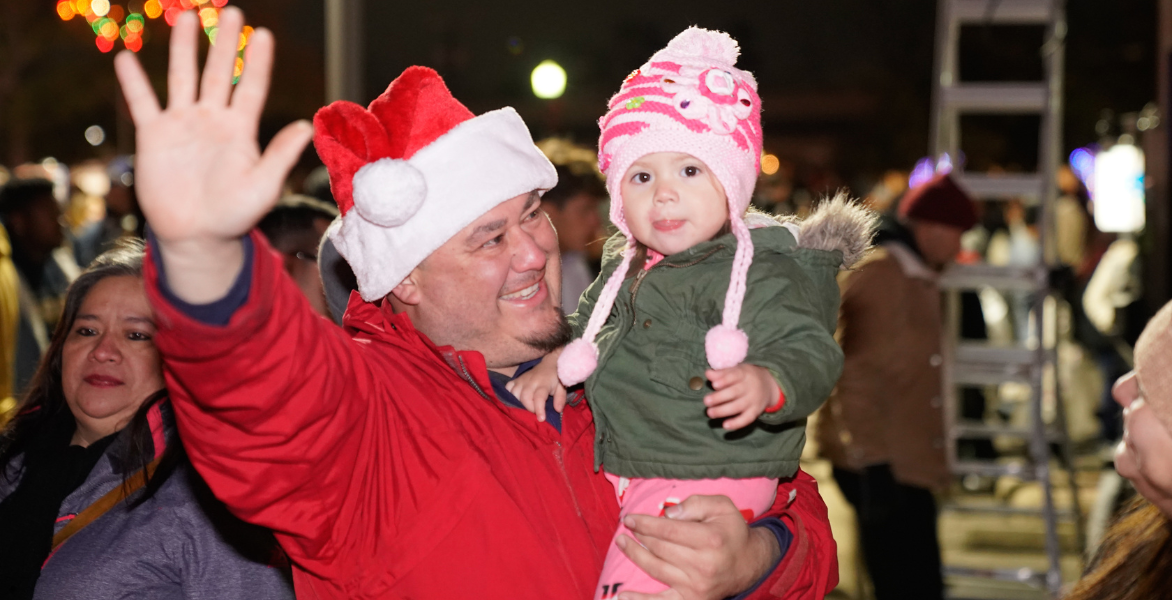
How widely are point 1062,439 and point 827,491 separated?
282cm

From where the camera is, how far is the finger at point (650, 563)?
2.16m

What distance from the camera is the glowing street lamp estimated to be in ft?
32.8

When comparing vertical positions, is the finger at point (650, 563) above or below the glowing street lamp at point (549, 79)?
below

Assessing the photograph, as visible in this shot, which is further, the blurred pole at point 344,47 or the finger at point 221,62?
the blurred pole at point 344,47

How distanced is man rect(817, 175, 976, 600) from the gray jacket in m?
3.34

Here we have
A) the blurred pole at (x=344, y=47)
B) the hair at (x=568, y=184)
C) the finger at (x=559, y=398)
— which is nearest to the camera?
the finger at (x=559, y=398)

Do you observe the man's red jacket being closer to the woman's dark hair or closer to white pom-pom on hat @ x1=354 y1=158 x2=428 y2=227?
white pom-pom on hat @ x1=354 y1=158 x2=428 y2=227

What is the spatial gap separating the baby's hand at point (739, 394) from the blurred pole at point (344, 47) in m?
5.93

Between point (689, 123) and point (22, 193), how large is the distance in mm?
6792

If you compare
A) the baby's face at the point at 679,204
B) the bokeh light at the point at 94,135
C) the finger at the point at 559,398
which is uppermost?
the baby's face at the point at 679,204

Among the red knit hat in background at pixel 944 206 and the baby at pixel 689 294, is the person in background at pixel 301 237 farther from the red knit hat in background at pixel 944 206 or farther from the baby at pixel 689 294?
the red knit hat in background at pixel 944 206

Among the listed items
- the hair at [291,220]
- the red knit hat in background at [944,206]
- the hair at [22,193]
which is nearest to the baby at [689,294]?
the hair at [291,220]

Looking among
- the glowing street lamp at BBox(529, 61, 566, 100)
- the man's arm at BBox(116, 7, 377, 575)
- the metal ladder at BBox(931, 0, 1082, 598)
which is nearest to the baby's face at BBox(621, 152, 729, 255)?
the man's arm at BBox(116, 7, 377, 575)

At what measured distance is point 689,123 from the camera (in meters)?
2.38
